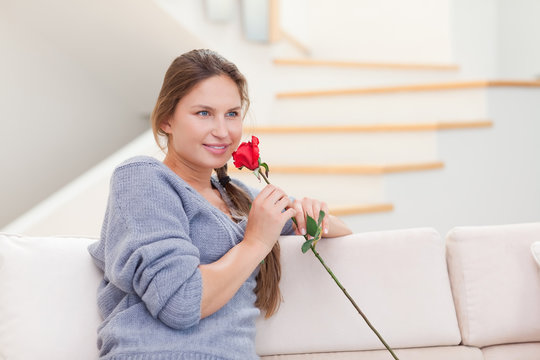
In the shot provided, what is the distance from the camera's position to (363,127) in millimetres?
2758

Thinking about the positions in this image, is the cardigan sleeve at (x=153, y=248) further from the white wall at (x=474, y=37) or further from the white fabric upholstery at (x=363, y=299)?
the white wall at (x=474, y=37)

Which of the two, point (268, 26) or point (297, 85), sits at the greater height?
point (268, 26)

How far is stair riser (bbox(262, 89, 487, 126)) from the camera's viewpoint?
9.27 feet

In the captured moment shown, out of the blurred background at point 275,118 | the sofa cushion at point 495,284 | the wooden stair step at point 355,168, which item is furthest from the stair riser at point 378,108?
the sofa cushion at point 495,284

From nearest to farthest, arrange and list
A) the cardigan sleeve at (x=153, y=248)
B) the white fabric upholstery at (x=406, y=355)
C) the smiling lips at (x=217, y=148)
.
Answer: the cardigan sleeve at (x=153, y=248) → the smiling lips at (x=217, y=148) → the white fabric upholstery at (x=406, y=355)

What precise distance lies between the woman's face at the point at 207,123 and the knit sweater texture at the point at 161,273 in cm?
10

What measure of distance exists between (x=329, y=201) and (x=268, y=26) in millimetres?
1100

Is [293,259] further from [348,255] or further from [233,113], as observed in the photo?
[233,113]

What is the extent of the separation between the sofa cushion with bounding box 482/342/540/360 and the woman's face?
77 cm

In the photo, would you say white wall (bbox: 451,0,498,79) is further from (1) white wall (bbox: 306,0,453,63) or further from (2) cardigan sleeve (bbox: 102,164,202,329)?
(2) cardigan sleeve (bbox: 102,164,202,329)

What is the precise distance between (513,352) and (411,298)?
0.88 ft

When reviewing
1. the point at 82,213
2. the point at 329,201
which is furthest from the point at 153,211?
the point at 329,201

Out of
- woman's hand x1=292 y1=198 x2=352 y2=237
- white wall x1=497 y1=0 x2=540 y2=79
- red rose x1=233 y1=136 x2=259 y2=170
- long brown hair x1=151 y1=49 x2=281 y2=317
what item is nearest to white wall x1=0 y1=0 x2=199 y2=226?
long brown hair x1=151 y1=49 x2=281 y2=317

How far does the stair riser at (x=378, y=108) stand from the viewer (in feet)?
9.27
